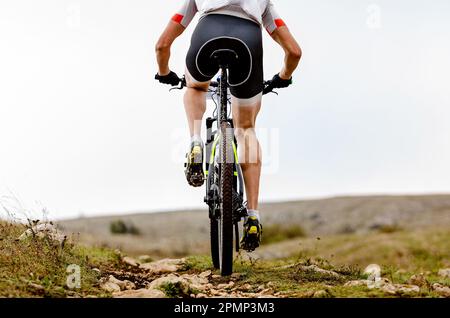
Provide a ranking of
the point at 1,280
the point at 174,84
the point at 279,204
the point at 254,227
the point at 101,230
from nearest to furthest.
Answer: the point at 1,280, the point at 254,227, the point at 174,84, the point at 101,230, the point at 279,204

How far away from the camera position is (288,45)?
4.99m

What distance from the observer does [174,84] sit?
5.48 meters

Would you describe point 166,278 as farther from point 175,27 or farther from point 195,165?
point 175,27

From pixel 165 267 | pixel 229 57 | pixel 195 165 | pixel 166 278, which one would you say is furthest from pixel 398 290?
pixel 165 267

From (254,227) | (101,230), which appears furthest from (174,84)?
(101,230)

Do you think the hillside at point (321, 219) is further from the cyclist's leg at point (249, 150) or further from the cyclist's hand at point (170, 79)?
the cyclist's leg at point (249, 150)

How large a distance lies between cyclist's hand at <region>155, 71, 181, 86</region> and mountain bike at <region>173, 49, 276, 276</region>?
0.23 feet

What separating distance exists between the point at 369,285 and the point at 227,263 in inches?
48.7

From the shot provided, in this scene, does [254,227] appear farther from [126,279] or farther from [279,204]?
[279,204]

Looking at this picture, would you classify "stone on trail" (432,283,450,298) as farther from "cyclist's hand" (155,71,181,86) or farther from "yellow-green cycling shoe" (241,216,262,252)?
"cyclist's hand" (155,71,181,86)

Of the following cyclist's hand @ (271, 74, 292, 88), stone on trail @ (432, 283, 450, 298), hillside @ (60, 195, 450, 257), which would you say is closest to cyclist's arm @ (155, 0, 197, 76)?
cyclist's hand @ (271, 74, 292, 88)

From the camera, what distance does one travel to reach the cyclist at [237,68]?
4859 millimetres

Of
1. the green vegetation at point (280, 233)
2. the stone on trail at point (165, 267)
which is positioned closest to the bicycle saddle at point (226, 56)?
the stone on trail at point (165, 267)

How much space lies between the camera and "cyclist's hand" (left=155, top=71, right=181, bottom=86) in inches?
213
